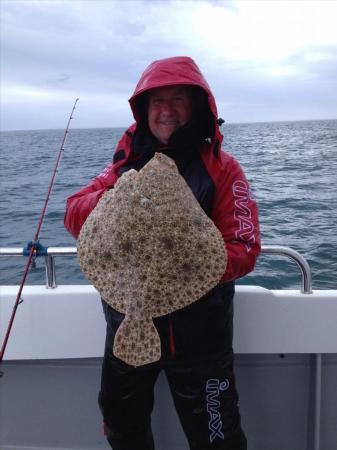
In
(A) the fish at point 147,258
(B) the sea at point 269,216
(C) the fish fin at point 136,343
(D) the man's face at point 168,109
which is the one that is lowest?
(B) the sea at point 269,216

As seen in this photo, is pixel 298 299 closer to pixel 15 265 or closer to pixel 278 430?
pixel 278 430

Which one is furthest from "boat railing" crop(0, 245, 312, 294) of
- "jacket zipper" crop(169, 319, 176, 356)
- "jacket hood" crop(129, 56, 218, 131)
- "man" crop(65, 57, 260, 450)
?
"jacket hood" crop(129, 56, 218, 131)

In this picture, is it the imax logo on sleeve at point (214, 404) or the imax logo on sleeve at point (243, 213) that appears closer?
the imax logo on sleeve at point (243, 213)

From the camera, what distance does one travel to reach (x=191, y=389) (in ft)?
7.50

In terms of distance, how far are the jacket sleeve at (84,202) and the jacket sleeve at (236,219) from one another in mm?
634

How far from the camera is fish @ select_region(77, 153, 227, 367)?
1.81 m

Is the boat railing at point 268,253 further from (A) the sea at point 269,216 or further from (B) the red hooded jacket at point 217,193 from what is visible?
(A) the sea at point 269,216

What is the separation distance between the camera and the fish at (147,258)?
1814 mm

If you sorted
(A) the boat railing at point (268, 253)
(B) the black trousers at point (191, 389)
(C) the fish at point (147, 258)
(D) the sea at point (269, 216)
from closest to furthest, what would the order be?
(C) the fish at point (147, 258), (B) the black trousers at point (191, 389), (A) the boat railing at point (268, 253), (D) the sea at point (269, 216)

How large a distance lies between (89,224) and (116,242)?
19 cm

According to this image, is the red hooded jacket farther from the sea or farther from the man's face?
the sea

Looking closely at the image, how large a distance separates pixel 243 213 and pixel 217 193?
18 centimetres

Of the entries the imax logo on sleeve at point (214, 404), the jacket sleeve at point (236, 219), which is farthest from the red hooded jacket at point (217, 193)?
the imax logo on sleeve at point (214, 404)

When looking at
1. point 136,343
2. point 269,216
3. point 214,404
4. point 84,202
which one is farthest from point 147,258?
point 269,216
